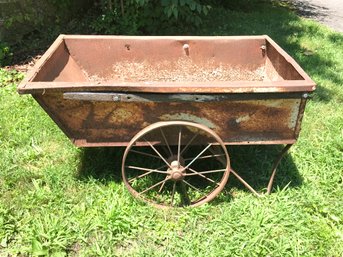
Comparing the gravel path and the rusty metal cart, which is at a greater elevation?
the rusty metal cart

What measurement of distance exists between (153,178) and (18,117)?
5.39 ft

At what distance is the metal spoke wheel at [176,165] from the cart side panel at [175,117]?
69 millimetres

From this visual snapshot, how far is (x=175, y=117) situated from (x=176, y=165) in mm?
369

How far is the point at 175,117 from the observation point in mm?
2422

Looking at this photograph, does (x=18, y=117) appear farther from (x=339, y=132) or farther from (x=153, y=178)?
(x=339, y=132)

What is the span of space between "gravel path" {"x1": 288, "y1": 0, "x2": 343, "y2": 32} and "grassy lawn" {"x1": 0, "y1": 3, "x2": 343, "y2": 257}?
4.80m

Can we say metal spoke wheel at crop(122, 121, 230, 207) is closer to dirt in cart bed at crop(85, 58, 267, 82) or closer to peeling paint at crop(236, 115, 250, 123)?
peeling paint at crop(236, 115, 250, 123)

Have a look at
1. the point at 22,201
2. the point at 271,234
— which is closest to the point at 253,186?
the point at 271,234

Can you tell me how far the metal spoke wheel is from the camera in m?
2.50

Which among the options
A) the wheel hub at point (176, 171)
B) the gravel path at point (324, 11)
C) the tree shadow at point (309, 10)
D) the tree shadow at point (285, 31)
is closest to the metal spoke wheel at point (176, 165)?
the wheel hub at point (176, 171)

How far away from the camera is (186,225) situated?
2.64 meters

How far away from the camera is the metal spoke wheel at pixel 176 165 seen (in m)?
2.50

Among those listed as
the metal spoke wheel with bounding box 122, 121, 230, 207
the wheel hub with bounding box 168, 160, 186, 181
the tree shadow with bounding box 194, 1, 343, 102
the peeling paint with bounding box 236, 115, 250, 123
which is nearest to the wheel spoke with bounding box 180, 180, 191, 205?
the metal spoke wheel with bounding box 122, 121, 230, 207

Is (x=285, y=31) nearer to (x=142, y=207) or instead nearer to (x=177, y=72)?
(x=177, y=72)
